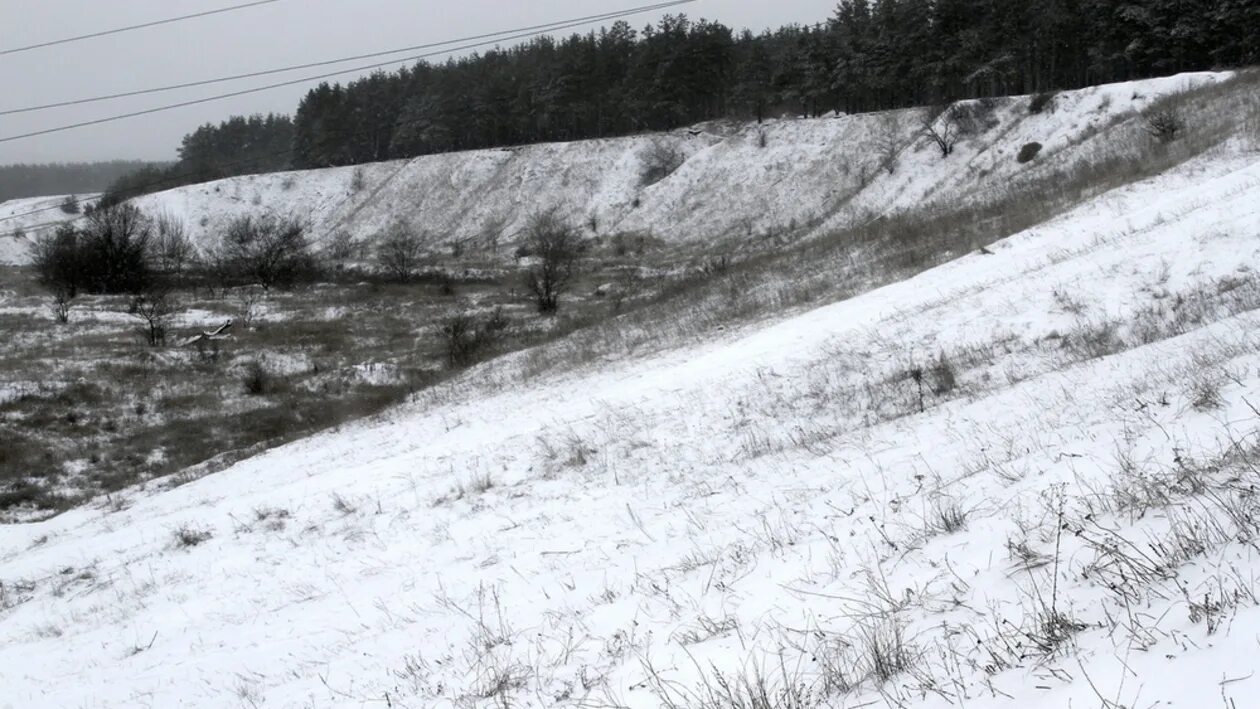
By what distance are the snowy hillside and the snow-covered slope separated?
21773 mm

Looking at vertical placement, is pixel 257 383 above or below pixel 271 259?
below

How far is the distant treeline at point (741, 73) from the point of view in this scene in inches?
1984

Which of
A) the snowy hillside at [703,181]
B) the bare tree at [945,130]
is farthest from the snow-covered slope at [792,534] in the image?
the bare tree at [945,130]

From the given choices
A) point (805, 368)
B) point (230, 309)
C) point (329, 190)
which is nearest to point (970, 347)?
point (805, 368)

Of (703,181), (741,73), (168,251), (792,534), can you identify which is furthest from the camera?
(741,73)

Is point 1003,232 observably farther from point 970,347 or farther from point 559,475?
point 559,475

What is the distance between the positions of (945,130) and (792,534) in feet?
162

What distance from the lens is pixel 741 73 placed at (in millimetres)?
78562

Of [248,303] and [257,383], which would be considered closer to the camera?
[257,383]

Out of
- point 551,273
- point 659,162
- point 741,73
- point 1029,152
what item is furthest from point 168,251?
point 1029,152

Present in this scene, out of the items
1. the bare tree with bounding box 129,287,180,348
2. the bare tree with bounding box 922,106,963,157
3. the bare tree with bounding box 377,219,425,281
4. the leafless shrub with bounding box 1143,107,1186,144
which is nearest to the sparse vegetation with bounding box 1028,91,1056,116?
the bare tree with bounding box 922,106,963,157

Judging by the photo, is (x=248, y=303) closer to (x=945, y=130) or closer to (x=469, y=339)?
(x=469, y=339)

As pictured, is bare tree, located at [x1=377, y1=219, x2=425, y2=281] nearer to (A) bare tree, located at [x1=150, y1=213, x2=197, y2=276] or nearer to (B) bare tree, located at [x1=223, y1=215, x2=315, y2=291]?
(B) bare tree, located at [x1=223, y1=215, x2=315, y2=291]

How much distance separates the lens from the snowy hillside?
136ft
